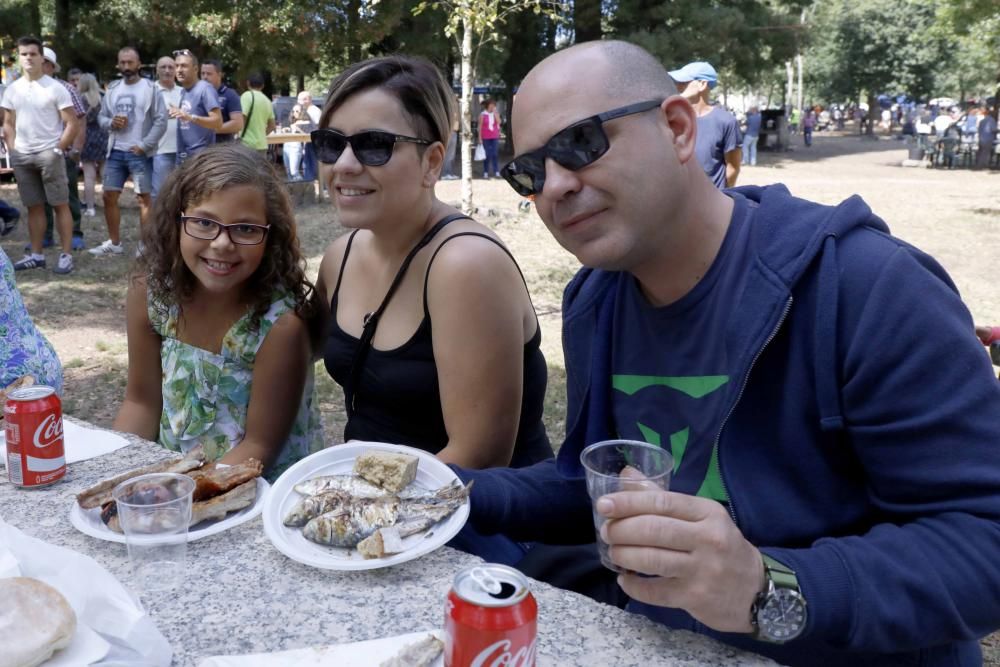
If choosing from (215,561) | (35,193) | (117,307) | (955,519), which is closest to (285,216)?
(215,561)

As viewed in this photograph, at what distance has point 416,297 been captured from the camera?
258cm

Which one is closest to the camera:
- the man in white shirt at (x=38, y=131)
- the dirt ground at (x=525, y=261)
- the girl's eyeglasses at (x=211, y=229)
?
the girl's eyeglasses at (x=211, y=229)

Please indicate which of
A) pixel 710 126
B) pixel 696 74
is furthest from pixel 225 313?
pixel 696 74

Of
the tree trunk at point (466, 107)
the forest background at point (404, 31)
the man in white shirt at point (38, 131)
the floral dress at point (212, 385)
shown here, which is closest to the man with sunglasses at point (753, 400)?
the floral dress at point (212, 385)

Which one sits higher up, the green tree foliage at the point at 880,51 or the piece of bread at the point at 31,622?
the green tree foliage at the point at 880,51

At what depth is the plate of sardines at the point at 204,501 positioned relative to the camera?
1801 millimetres

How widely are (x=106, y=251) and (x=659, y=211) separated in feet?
30.8

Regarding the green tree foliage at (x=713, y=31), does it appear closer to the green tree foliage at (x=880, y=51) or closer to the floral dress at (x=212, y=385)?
the floral dress at (x=212, y=385)

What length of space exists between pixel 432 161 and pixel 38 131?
723 centimetres

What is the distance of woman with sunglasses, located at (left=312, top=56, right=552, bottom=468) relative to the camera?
2.47 meters

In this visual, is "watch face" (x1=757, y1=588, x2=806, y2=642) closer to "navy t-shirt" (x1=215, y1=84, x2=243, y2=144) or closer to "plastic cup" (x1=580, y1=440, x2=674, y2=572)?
"plastic cup" (x1=580, y1=440, x2=674, y2=572)

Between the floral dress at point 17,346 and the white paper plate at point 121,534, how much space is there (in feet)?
3.58

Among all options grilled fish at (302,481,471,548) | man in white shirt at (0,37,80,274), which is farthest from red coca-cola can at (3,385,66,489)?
man in white shirt at (0,37,80,274)

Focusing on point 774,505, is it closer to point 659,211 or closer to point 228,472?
point 659,211
